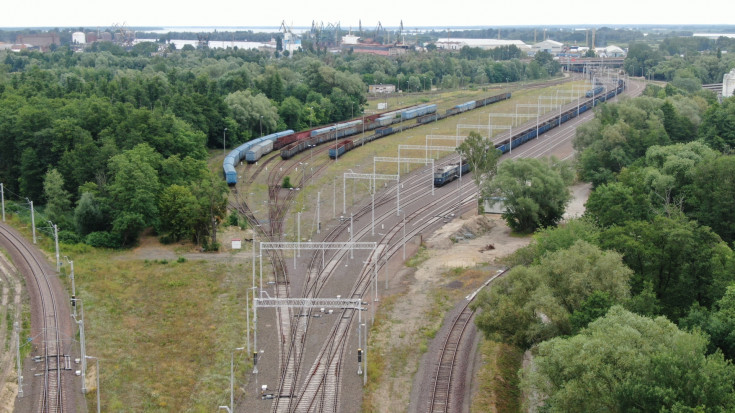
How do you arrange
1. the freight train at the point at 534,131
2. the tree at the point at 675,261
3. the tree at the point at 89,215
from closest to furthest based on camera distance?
the tree at the point at 675,261
the tree at the point at 89,215
the freight train at the point at 534,131

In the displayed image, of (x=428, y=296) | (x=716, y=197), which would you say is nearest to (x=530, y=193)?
(x=716, y=197)

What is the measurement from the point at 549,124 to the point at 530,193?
191 feet

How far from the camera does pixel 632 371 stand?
105 feet

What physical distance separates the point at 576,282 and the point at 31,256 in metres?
42.4

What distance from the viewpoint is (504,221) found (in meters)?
73.5

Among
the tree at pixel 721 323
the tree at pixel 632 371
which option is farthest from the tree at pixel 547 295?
the tree at pixel 632 371

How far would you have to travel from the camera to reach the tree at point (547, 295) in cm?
4025

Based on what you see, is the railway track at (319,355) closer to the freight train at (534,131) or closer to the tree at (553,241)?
the tree at (553,241)

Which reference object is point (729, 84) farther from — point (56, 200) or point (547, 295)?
point (56, 200)

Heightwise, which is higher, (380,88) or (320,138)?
(380,88)

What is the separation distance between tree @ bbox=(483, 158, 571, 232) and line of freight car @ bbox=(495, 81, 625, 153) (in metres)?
33.6

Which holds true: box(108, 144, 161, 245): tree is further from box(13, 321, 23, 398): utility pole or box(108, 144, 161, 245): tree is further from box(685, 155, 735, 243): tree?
box(685, 155, 735, 243): tree

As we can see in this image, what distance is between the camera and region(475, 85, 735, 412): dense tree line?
30.9m

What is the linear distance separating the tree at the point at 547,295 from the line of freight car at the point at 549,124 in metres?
60.2
